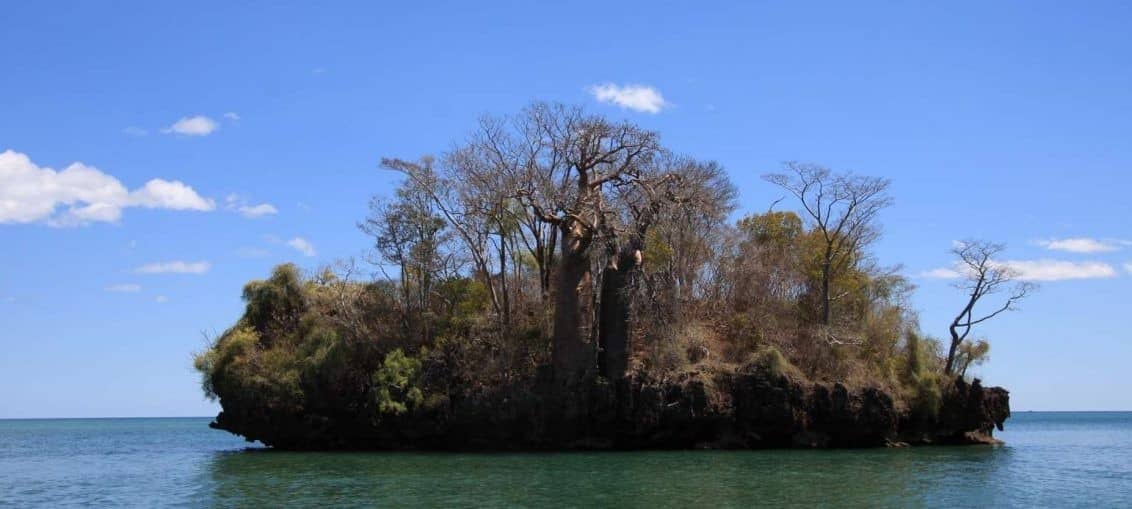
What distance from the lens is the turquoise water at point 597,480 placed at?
79.7 feet

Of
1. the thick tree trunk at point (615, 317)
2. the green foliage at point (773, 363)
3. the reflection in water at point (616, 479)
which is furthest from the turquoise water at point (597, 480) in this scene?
the thick tree trunk at point (615, 317)

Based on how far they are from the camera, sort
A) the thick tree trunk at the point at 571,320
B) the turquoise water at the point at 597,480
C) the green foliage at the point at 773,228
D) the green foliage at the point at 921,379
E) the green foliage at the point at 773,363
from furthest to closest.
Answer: the green foliage at the point at 773,228, the green foliage at the point at 921,379, the thick tree trunk at the point at 571,320, the green foliage at the point at 773,363, the turquoise water at the point at 597,480

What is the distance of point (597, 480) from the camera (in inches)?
1104

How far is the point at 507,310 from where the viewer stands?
44.2 m

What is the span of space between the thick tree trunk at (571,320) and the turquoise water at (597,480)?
12.8 ft

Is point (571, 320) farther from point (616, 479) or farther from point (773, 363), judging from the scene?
point (616, 479)

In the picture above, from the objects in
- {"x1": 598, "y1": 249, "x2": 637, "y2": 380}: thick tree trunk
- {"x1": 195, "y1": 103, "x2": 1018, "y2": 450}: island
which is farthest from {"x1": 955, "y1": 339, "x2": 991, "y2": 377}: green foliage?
{"x1": 598, "y1": 249, "x2": 637, "y2": 380}: thick tree trunk

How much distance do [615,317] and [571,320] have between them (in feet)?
5.99

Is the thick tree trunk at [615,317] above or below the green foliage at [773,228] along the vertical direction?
below

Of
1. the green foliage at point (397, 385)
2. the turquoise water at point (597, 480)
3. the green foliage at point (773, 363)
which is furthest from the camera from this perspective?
the green foliage at point (397, 385)

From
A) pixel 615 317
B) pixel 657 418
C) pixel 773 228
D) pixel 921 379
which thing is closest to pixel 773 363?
pixel 657 418

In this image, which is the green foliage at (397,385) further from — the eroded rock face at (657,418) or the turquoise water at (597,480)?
the turquoise water at (597,480)

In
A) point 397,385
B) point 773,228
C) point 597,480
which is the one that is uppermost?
point 773,228

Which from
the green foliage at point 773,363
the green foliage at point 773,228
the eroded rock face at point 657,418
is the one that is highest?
the green foliage at point 773,228
